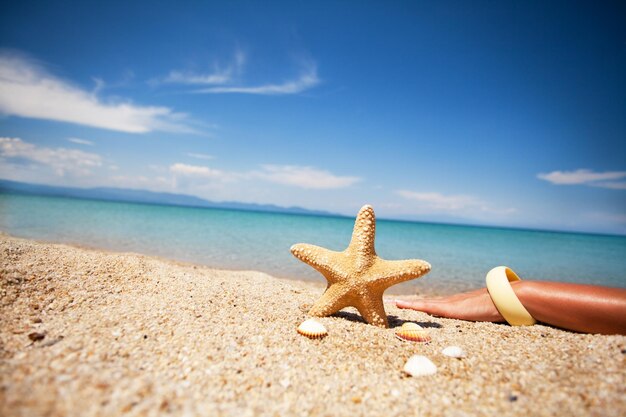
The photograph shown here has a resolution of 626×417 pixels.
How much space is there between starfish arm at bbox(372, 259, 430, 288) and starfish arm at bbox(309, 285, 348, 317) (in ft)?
1.51

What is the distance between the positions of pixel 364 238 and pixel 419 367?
1410 mm

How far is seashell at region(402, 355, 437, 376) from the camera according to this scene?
247 cm

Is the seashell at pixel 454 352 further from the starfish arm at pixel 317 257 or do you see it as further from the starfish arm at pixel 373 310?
the starfish arm at pixel 317 257

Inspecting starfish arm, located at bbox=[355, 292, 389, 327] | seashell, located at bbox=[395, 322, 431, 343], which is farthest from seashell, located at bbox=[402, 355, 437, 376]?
starfish arm, located at bbox=[355, 292, 389, 327]

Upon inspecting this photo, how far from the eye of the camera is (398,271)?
11.3ft

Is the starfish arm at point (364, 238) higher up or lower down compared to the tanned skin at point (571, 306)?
higher up

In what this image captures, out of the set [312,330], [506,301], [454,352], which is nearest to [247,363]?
[312,330]

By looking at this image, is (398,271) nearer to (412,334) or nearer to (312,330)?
(412,334)

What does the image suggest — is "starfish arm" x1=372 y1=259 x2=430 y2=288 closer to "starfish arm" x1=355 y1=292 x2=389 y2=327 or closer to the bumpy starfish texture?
the bumpy starfish texture

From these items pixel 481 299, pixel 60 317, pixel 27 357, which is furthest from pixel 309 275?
pixel 27 357

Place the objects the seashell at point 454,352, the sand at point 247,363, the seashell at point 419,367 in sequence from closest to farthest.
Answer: the sand at point 247,363 < the seashell at point 419,367 < the seashell at point 454,352

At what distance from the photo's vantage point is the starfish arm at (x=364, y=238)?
3463 mm

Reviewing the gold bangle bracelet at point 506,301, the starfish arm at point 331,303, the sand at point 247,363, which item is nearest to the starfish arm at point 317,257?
the starfish arm at point 331,303

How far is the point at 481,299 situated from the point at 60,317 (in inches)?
202
